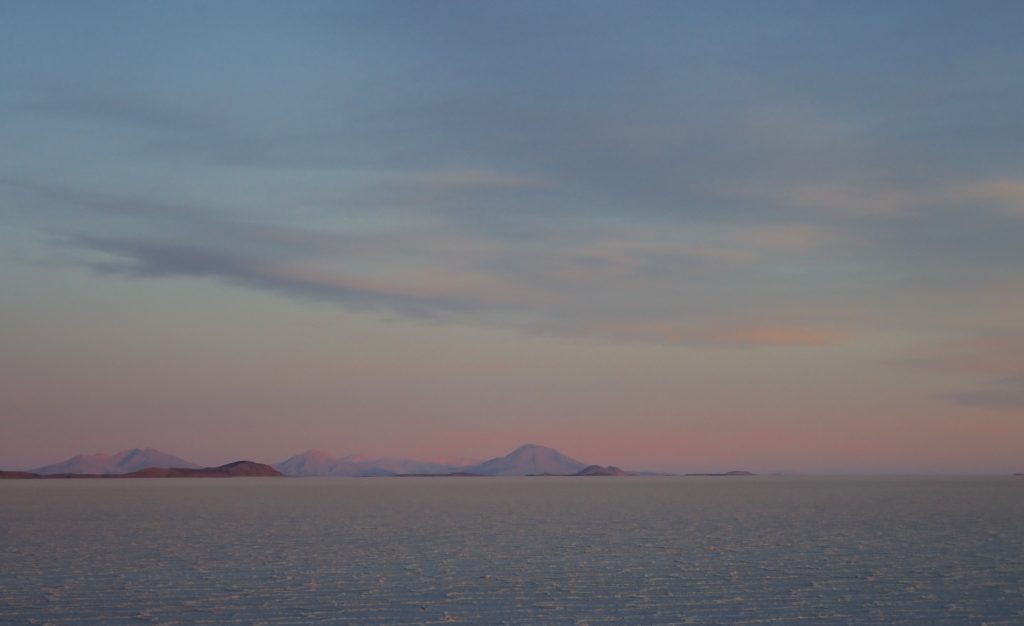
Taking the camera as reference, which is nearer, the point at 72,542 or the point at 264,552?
the point at 264,552

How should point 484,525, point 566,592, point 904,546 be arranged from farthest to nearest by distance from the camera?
point 484,525 → point 904,546 → point 566,592

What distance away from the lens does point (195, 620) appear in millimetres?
20125

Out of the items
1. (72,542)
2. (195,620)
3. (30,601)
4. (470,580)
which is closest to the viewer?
(195,620)

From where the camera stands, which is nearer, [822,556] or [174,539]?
[822,556]

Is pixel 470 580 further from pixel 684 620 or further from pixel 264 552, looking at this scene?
pixel 264 552

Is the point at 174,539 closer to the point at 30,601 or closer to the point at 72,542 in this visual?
the point at 72,542

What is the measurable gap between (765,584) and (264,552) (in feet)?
54.4

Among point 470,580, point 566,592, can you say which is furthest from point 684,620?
point 470,580

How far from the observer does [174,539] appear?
39.3m

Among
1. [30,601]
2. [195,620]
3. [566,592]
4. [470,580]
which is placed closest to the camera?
[195,620]

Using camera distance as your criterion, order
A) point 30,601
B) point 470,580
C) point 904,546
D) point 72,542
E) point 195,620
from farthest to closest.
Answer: point 72,542, point 904,546, point 470,580, point 30,601, point 195,620

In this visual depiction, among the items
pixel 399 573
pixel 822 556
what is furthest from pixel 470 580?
pixel 822 556

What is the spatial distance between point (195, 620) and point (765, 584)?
13455mm

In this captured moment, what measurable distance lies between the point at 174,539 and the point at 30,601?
17313 mm
